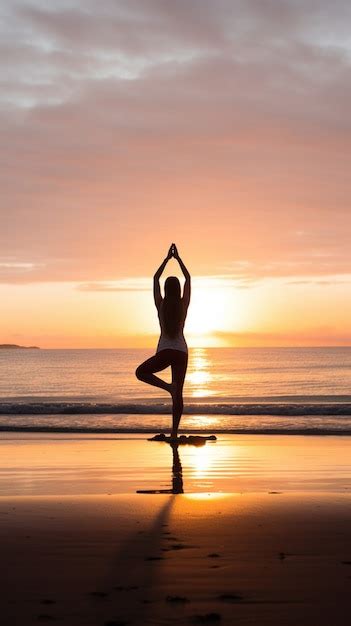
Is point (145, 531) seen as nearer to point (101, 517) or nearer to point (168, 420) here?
point (101, 517)

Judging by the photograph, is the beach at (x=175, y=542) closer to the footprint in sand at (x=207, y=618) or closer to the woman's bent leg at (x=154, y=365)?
the footprint in sand at (x=207, y=618)

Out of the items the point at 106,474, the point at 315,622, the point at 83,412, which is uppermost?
the point at 83,412

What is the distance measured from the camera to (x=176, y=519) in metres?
6.11

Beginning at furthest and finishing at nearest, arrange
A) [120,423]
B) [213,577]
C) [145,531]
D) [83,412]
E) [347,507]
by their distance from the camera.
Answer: [83,412]
[120,423]
[347,507]
[145,531]
[213,577]

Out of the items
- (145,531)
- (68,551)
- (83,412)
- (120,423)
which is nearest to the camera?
(68,551)

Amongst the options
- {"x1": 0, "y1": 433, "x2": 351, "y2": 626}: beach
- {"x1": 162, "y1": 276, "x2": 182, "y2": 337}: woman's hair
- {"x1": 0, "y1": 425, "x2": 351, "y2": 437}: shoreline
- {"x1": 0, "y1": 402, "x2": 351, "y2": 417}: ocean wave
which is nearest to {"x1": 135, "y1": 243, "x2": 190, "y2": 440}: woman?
{"x1": 162, "y1": 276, "x2": 182, "y2": 337}: woman's hair

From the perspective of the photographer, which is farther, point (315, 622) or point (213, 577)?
point (213, 577)

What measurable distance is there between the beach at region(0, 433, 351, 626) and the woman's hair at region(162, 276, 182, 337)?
181cm

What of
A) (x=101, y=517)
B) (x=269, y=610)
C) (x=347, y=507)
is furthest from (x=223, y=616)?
(x=347, y=507)

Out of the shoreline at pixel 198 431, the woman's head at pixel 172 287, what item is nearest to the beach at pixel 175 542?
the woman's head at pixel 172 287

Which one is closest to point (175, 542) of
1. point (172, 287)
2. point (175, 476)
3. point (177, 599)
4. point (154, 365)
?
point (177, 599)

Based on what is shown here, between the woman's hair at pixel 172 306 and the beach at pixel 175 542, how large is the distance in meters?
1.81

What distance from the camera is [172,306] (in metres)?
10.0

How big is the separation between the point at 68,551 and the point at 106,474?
403cm
